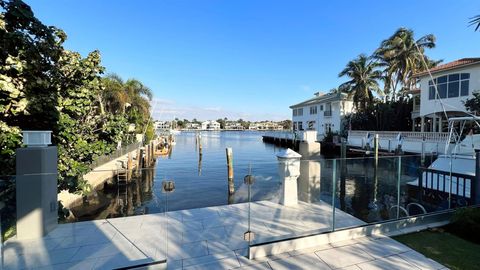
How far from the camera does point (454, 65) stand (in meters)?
20.5

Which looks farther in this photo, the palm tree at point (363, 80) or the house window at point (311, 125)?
the house window at point (311, 125)

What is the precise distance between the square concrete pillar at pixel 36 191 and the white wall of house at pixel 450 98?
24.2 m

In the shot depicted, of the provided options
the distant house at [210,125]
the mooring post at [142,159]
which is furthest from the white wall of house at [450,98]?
the distant house at [210,125]

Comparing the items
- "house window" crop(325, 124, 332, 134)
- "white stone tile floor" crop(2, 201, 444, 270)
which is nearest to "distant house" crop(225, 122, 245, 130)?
"house window" crop(325, 124, 332, 134)

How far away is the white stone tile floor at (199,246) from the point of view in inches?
143

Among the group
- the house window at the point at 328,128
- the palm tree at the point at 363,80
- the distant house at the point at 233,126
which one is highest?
the palm tree at the point at 363,80

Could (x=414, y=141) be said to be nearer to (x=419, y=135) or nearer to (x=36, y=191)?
(x=419, y=135)

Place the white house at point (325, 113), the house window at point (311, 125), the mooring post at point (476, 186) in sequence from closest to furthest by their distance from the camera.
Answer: the mooring post at point (476, 186) → the white house at point (325, 113) → the house window at point (311, 125)

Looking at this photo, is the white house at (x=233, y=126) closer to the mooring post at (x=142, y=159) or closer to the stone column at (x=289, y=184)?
the mooring post at (x=142, y=159)

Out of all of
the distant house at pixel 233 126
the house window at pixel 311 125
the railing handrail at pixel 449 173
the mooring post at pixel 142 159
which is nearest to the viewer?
the railing handrail at pixel 449 173

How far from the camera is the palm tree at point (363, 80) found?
3261 cm

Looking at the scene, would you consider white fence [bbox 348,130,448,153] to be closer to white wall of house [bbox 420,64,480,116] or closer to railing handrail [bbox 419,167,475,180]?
white wall of house [bbox 420,64,480,116]

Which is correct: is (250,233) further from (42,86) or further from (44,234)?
(42,86)

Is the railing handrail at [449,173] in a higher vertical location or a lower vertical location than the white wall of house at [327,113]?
lower
